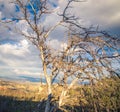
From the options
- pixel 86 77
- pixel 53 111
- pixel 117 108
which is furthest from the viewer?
pixel 117 108

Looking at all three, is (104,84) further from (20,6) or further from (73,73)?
(20,6)

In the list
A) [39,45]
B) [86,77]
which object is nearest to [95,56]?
[86,77]

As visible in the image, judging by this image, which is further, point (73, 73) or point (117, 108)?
point (117, 108)

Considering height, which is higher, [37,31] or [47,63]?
[37,31]

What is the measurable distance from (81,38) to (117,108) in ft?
13.1

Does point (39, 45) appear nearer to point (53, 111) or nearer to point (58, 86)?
point (58, 86)

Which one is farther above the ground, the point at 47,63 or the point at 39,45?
the point at 39,45

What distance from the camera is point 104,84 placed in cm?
778

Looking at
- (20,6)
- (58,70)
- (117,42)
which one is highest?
(20,6)

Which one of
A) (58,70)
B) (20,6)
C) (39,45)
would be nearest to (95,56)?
(58,70)

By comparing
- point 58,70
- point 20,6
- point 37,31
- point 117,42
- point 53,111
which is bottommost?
point 53,111

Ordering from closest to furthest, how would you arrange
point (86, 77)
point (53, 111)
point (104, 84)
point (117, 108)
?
point (104, 84) → point (86, 77) → point (53, 111) → point (117, 108)

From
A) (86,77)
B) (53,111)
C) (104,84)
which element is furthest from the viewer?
(53,111)

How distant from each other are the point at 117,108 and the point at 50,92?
3.48 metres
